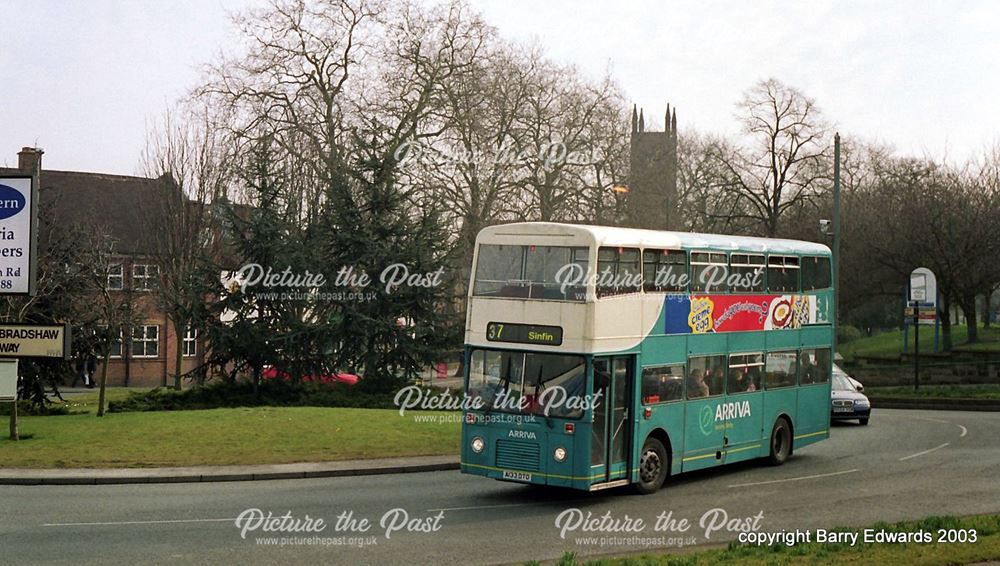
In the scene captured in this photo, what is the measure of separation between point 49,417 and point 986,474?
22.3m

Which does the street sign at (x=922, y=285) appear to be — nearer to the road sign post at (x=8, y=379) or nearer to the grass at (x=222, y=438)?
the grass at (x=222, y=438)

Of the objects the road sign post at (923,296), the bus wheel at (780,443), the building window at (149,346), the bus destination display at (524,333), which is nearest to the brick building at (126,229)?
the building window at (149,346)

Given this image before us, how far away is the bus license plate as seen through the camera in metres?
16.7

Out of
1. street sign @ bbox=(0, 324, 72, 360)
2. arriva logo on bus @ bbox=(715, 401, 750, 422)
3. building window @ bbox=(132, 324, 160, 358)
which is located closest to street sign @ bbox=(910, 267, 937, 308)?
arriva logo on bus @ bbox=(715, 401, 750, 422)

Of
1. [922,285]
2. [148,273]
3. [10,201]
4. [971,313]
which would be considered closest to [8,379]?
[10,201]

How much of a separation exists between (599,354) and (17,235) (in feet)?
45.9

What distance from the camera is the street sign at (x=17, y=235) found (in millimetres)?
23234

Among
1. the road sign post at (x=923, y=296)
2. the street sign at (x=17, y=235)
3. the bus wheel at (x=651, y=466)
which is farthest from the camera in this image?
the road sign post at (x=923, y=296)

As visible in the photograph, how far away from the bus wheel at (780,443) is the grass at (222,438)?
6.59 meters

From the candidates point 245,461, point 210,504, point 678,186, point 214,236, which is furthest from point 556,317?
point 678,186

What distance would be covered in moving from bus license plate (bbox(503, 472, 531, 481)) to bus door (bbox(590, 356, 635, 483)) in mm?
1030

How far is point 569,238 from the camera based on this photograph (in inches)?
663

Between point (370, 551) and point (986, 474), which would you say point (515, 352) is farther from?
point (986, 474)

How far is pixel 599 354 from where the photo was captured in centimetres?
1652
